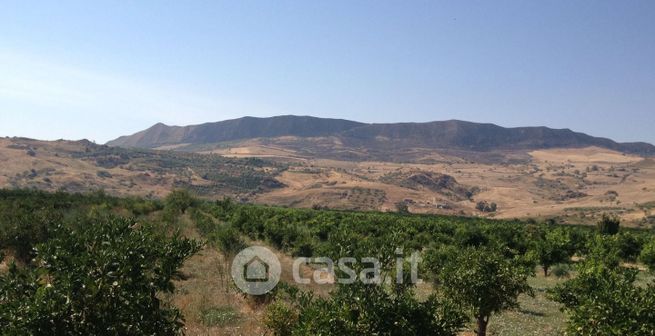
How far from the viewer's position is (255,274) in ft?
79.5

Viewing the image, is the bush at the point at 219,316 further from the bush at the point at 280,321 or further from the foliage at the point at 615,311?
the foliage at the point at 615,311

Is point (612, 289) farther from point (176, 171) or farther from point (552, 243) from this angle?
point (176, 171)

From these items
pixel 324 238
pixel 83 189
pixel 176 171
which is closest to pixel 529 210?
pixel 324 238

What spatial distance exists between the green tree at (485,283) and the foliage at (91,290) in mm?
11963

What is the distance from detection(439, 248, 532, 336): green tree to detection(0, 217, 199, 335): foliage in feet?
39.2

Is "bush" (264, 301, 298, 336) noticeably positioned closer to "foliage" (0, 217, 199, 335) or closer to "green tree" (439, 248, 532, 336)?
"green tree" (439, 248, 532, 336)

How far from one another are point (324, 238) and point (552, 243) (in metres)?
29.5

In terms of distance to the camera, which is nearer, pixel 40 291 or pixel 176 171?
pixel 40 291

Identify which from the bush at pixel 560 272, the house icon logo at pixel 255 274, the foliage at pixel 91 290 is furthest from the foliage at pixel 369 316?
the bush at pixel 560 272

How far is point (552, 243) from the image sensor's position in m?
45.0

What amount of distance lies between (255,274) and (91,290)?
16124 millimetres

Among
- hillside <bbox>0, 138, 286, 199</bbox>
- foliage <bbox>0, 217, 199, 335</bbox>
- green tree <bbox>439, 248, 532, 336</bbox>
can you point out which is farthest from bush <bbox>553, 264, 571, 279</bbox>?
hillside <bbox>0, 138, 286, 199</bbox>

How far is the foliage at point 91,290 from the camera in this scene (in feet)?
26.4

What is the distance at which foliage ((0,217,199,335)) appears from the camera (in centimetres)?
804
